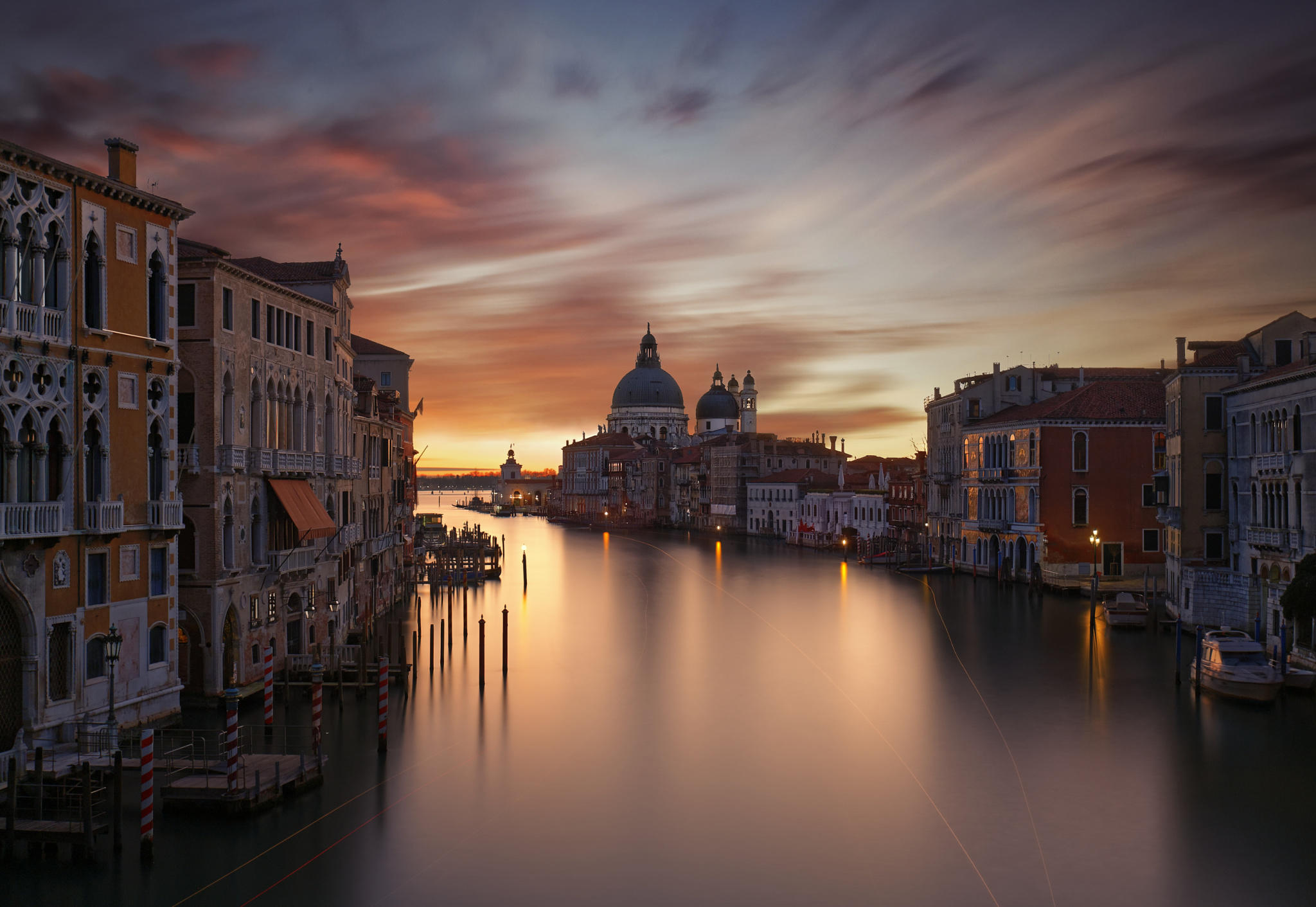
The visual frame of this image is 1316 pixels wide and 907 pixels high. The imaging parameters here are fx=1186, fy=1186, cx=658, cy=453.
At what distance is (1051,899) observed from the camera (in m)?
14.5

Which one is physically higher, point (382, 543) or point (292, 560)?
point (292, 560)

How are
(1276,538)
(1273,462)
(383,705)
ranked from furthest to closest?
(1273,462), (1276,538), (383,705)

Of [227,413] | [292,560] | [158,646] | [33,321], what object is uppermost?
[33,321]

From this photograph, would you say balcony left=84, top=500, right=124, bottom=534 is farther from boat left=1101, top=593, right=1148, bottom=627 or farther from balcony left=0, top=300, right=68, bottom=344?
boat left=1101, top=593, right=1148, bottom=627

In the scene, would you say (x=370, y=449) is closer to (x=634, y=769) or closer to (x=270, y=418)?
(x=270, y=418)

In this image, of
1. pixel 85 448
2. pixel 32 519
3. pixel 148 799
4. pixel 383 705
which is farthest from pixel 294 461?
pixel 148 799

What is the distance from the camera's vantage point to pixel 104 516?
1875cm

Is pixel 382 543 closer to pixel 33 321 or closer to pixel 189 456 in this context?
pixel 189 456

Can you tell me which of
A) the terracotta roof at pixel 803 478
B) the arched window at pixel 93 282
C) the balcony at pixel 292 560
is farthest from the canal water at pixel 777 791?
the terracotta roof at pixel 803 478

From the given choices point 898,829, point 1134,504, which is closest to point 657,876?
point 898,829

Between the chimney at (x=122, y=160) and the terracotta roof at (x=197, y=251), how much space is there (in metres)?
2.09

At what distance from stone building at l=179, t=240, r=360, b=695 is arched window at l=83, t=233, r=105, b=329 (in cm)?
371

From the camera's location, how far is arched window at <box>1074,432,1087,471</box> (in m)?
49.7

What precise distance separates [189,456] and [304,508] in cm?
421
